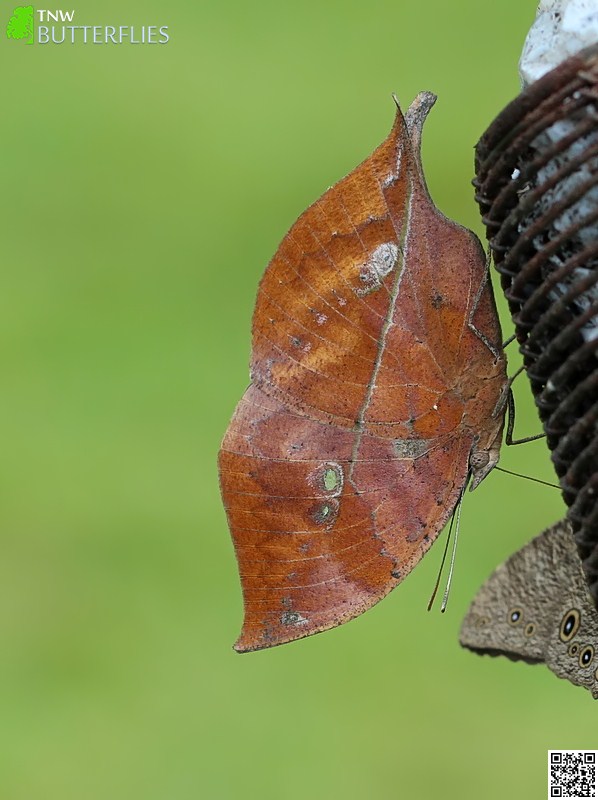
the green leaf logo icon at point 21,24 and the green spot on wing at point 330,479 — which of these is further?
the green leaf logo icon at point 21,24

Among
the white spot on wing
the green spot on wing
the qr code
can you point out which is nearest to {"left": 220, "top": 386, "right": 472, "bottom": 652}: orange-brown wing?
the green spot on wing

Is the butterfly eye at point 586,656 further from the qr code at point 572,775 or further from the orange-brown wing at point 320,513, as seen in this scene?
the qr code at point 572,775

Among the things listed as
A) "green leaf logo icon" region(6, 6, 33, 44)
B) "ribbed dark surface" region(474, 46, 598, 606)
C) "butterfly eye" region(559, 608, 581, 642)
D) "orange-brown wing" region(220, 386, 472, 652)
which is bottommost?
"butterfly eye" region(559, 608, 581, 642)

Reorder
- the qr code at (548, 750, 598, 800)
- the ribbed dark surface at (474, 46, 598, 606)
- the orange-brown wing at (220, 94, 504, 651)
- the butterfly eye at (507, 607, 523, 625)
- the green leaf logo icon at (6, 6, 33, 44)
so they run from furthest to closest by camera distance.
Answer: the green leaf logo icon at (6, 6, 33, 44) < the qr code at (548, 750, 598, 800) < the butterfly eye at (507, 607, 523, 625) < the orange-brown wing at (220, 94, 504, 651) < the ribbed dark surface at (474, 46, 598, 606)

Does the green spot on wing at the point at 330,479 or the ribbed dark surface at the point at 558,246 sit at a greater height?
the ribbed dark surface at the point at 558,246

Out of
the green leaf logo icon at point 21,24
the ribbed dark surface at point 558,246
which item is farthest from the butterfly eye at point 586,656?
the green leaf logo icon at point 21,24

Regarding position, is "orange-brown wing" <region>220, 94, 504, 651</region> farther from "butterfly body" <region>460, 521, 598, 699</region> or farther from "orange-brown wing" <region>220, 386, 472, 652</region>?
"butterfly body" <region>460, 521, 598, 699</region>

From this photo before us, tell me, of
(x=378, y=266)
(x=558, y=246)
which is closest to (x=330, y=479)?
(x=378, y=266)
